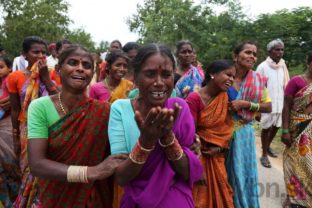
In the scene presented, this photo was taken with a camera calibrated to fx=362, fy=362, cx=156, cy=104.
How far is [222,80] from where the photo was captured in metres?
3.48

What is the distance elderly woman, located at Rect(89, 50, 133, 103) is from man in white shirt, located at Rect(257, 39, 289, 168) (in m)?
3.47

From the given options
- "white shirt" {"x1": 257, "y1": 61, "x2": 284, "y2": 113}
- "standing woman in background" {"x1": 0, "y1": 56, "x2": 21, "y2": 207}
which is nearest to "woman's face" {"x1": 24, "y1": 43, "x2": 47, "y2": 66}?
"standing woman in background" {"x1": 0, "y1": 56, "x2": 21, "y2": 207}

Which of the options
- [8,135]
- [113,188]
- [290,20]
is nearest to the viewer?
[113,188]

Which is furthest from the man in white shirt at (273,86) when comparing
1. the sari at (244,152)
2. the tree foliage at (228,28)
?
the tree foliage at (228,28)

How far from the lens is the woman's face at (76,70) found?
2371mm

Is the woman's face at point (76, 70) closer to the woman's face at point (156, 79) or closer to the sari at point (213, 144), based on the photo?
the woman's face at point (156, 79)

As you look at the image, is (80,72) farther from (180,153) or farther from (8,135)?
(8,135)

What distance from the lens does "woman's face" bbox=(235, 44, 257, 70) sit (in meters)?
3.99

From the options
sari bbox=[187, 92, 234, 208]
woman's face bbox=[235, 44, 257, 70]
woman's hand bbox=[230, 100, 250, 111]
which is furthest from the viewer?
woman's face bbox=[235, 44, 257, 70]

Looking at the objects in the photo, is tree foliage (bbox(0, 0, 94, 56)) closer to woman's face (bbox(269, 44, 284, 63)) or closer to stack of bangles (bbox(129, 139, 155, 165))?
woman's face (bbox(269, 44, 284, 63))

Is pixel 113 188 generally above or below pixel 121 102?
below

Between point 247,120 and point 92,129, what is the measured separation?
2095 mm

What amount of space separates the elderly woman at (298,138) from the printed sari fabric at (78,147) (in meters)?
2.73

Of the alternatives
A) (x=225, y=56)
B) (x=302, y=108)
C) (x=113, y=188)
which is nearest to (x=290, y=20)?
(x=225, y=56)
